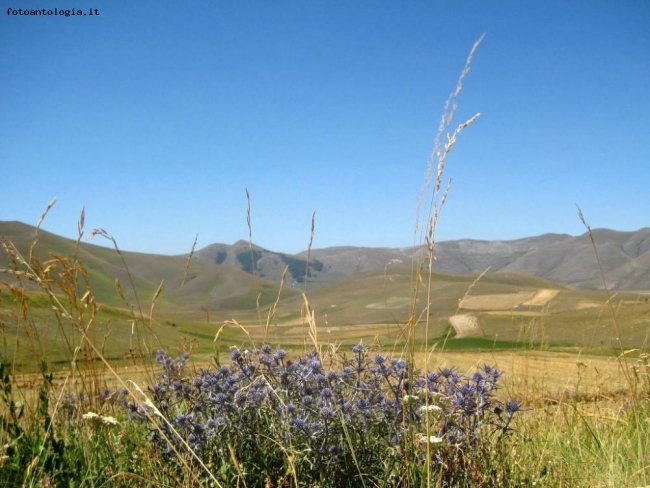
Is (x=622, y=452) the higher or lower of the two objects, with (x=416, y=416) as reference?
lower

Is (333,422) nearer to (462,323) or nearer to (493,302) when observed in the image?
(462,323)

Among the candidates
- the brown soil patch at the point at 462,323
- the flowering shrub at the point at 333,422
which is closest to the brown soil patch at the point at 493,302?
the brown soil patch at the point at 462,323

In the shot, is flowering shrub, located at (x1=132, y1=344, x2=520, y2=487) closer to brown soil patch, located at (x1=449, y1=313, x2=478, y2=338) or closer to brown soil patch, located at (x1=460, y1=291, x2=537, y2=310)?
brown soil patch, located at (x1=449, y1=313, x2=478, y2=338)

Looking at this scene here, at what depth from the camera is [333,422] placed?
2.24 m

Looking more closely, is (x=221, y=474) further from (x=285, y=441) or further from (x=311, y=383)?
(x=311, y=383)

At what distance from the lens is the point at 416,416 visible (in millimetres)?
2326

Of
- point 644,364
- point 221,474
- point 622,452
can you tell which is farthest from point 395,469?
point 644,364

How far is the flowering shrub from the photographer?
2.17 meters

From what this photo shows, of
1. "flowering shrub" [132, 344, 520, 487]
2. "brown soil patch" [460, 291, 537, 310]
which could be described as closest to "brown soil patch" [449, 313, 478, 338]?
"flowering shrub" [132, 344, 520, 487]

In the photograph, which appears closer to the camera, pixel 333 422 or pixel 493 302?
pixel 333 422

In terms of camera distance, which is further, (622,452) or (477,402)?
(622,452)

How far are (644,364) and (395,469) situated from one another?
115 inches

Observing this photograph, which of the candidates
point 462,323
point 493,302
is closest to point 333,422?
point 462,323

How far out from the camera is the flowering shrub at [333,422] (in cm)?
217
